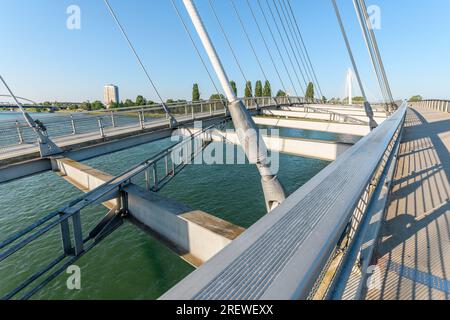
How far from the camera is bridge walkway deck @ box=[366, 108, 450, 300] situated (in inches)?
88.9

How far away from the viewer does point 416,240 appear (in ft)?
9.68

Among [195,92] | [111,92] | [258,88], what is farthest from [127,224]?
[258,88]

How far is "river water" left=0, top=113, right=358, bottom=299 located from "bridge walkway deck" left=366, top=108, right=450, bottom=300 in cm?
485

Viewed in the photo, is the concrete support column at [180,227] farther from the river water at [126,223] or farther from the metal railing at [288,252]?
the river water at [126,223]

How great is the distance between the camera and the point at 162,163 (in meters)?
15.9

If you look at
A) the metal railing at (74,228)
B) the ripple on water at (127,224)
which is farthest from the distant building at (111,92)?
the metal railing at (74,228)

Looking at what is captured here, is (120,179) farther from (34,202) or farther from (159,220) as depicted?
(34,202)

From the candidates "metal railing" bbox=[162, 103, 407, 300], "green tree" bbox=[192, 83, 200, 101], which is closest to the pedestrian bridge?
"metal railing" bbox=[162, 103, 407, 300]

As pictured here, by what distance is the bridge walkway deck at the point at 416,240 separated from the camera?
2258mm

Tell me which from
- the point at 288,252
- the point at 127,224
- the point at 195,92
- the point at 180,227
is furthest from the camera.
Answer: the point at 195,92

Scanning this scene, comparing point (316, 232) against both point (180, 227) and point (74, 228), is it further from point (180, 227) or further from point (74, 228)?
point (74, 228)

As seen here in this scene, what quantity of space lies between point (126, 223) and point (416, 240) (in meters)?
8.40

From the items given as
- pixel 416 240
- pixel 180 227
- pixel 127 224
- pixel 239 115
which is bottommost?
pixel 127 224
